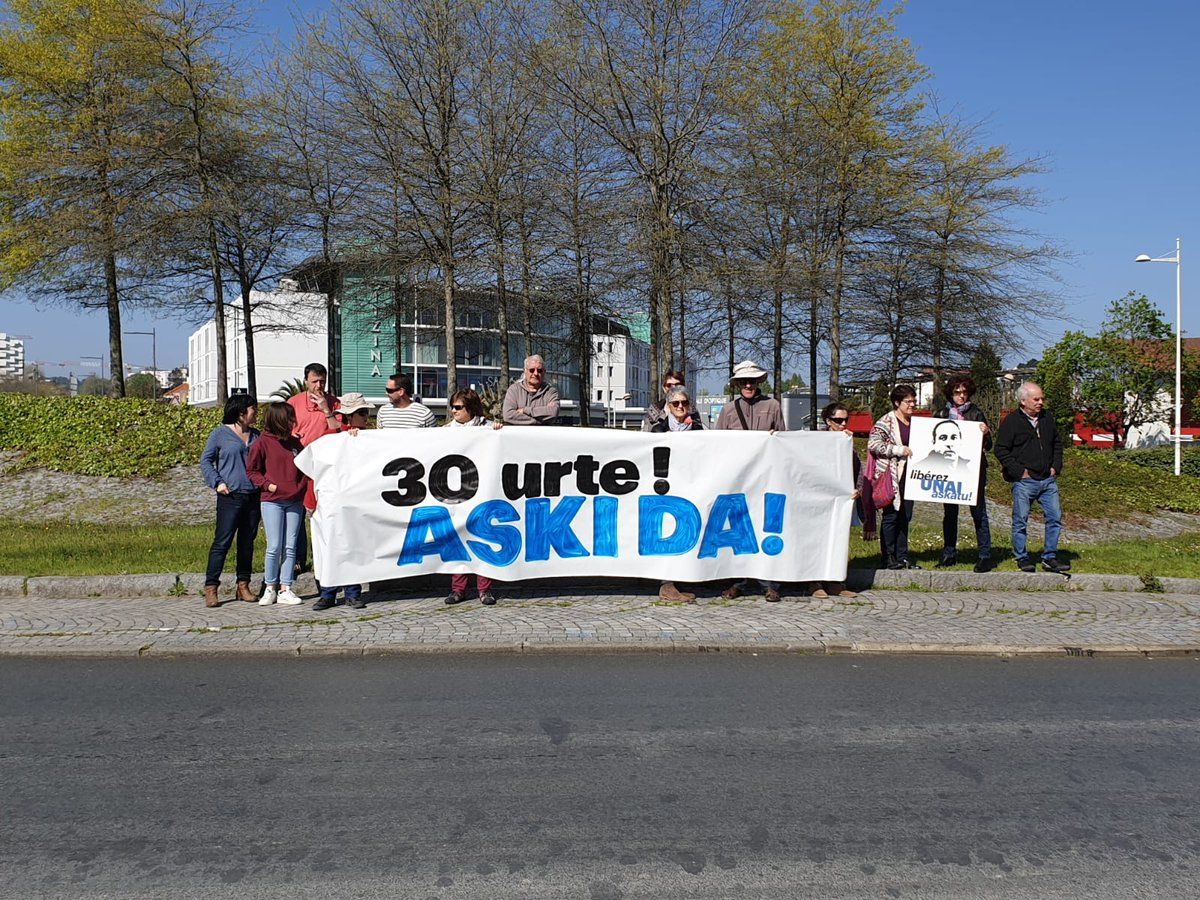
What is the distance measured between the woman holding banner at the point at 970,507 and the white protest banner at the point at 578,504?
1606 mm

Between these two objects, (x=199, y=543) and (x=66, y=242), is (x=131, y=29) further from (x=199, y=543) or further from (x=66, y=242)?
(x=199, y=543)

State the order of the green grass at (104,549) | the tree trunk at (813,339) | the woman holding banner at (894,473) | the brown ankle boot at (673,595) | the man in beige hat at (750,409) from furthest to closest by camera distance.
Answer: the tree trunk at (813,339), the green grass at (104,549), the woman holding banner at (894,473), the man in beige hat at (750,409), the brown ankle boot at (673,595)

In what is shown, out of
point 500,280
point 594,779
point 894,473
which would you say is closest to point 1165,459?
point 500,280

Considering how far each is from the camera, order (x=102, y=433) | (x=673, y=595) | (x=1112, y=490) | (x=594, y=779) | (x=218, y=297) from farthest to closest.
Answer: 1. (x=218, y=297)
2. (x=1112, y=490)
3. (x=102, y=433)
4. (x=673, y=595)
5. (x=594, y=779)

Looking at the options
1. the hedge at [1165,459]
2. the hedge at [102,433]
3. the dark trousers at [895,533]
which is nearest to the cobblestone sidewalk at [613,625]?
the dark trousers at [895,533]

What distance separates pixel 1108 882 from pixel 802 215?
23722 millimetres

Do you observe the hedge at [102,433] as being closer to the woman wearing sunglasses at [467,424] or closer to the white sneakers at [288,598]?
the white sneakers at [288,598]

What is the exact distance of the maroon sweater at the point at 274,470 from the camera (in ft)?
29.6

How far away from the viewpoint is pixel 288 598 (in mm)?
9078

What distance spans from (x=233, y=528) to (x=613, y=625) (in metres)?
3.53

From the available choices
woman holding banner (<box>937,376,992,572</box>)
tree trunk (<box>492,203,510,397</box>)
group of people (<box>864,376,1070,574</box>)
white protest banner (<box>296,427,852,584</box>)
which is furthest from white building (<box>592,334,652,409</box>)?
white protest banner (<box>296,427,852,584</box>)

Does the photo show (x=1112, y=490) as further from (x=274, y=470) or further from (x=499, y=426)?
(x=274, y=470)

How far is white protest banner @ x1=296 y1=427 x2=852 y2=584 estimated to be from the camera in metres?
9.19

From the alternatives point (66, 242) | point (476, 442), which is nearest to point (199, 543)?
point (476, 442)
